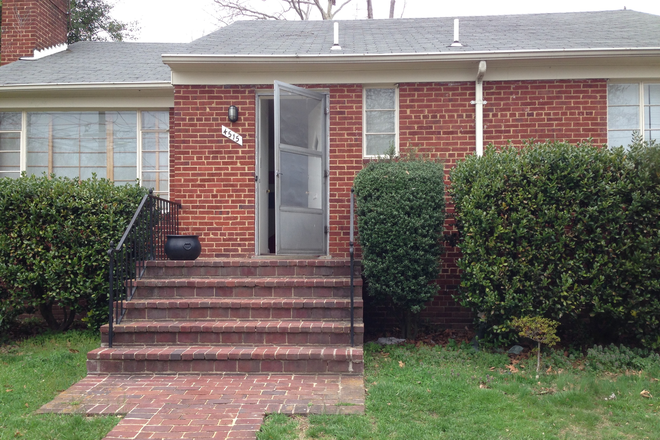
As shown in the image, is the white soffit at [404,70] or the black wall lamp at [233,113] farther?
the black wall lamp at [233,113]

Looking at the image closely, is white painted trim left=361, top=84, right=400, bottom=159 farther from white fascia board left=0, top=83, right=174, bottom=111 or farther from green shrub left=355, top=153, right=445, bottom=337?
white fascia board left=0, top=83, right=174, bottom=111

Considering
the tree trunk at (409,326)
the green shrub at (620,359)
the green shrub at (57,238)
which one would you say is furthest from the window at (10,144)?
the green shrub at (620,359)

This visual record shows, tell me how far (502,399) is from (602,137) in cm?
417

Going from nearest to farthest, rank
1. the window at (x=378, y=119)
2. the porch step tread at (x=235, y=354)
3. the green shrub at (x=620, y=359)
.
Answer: the porch step tread at (x=235, y=354)
the green shrub at (x=620, y=359)
the window at (x=378, y=119)

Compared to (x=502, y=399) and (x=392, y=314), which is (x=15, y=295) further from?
(x=502, y=399)

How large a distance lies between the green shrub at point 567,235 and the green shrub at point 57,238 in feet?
13.7

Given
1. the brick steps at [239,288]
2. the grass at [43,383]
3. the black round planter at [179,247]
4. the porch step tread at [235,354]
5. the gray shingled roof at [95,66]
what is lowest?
the grass at [43,383]

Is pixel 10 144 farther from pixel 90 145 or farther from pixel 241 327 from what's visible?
pixel 241 327

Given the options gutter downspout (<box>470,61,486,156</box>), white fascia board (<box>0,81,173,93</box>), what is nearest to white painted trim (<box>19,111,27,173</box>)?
white fascia board (<box>0,81,173,93</box>)

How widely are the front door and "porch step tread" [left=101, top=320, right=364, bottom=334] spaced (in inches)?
61.3

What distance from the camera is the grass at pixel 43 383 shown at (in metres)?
3.62

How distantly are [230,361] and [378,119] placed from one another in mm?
3784

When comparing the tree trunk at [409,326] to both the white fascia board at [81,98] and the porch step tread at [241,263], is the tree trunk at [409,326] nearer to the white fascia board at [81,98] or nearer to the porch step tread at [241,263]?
the porch step tread at [241,263]

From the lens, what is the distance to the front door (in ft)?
21.3
